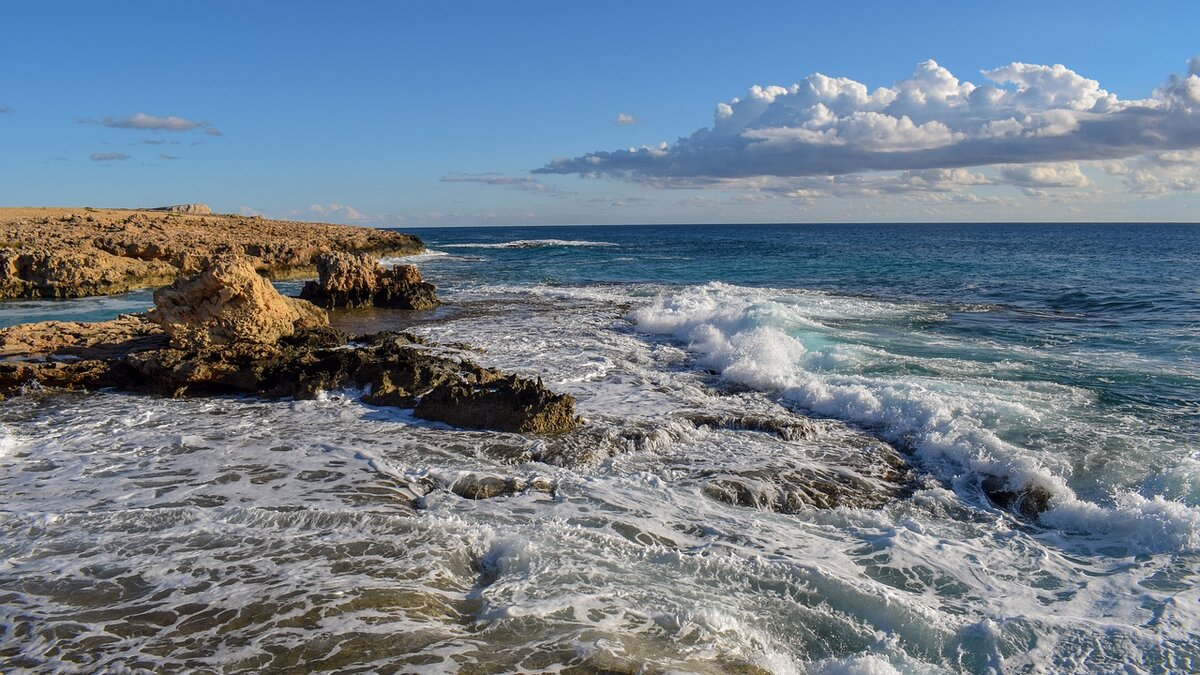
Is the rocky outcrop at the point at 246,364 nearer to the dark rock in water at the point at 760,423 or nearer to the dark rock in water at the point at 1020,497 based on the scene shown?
the dark rock in water at the point at 760,423

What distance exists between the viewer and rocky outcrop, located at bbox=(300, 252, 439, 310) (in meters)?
18.8

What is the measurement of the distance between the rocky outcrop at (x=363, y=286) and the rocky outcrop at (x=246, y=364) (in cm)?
667

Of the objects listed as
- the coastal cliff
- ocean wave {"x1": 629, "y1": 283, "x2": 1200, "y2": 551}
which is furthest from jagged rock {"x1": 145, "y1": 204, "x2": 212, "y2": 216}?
ocean wave {"x1": 629, "y1": 283, "x2": 1200, "y2": 551}

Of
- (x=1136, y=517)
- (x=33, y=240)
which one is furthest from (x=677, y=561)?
(x=33, y=240)

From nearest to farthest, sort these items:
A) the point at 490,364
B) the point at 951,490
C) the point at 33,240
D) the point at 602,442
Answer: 1. the point at 951,490
2. the point at 602,442
3. the point at 490,364
4. the point at 33,240

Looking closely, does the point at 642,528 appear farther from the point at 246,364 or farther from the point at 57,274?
the point at 57,274

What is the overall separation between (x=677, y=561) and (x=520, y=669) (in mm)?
1672

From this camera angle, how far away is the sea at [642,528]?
4234 millimetres

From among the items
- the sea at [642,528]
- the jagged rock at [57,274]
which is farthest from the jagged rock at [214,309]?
the jagged rock at [57,274]

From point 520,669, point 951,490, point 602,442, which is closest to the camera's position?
point 520,669

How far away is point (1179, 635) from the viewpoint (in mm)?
4496

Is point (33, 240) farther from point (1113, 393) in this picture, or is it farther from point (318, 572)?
point (1113, 393)

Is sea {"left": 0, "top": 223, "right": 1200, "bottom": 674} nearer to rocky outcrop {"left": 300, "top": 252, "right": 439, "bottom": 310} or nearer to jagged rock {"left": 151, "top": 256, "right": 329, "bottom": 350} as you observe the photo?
jagged rock {"left": 151, "top": 256, "right": 329, "bottom": 350}

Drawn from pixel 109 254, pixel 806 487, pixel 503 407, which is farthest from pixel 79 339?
pixel 109 254
